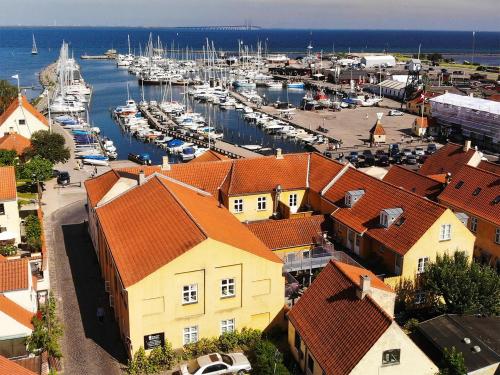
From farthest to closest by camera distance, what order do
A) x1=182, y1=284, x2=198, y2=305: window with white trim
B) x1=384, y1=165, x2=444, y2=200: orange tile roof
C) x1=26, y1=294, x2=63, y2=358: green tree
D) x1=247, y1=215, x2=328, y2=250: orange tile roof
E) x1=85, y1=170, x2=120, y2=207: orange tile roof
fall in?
x1=384, y1=165, x2=444, y2=200: orange tile roof < x1=85, y1=170, x2=120, y2=207: orange tile roof < x1=247, y1=215, x2=328, y2=250: orange tile roof < x1=182, y1=284, x2=198, y2=305: window with white trim < x1=26, y1=294, x2=63, y2=358: green tree

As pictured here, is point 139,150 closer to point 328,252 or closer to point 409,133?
point 409,133

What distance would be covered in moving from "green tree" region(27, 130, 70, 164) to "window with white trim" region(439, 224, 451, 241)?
43612 millimetres

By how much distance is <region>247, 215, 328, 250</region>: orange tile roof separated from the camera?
36.6 meters

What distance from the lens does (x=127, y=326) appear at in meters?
27.0

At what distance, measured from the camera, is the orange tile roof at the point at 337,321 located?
22.6 m

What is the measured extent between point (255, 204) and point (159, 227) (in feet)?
44.6

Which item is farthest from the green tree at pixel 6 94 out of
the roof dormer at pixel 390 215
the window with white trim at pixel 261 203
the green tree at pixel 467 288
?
the green tree at pixel 467 288

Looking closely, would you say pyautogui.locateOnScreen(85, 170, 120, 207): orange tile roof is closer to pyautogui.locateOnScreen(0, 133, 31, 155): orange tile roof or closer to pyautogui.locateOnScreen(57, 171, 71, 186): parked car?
pyautogui.locateOnScreen(57, 171, 71, 186): parked car

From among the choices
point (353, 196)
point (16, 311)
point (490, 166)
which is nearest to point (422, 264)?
point (353, 196)

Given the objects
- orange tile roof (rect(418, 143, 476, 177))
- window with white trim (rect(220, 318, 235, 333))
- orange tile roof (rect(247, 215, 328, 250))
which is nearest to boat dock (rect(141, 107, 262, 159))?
orange tile roof (rect(418, 143, 476, 177))

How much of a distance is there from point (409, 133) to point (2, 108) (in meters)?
62.7

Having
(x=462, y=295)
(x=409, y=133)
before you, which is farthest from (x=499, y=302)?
(x=409, y=133)

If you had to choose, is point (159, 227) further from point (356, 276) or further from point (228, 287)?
point (356, 276)

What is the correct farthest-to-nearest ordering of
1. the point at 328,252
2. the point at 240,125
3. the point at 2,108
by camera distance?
the point at 240,125, the point at 2,108, the point at 328,252
